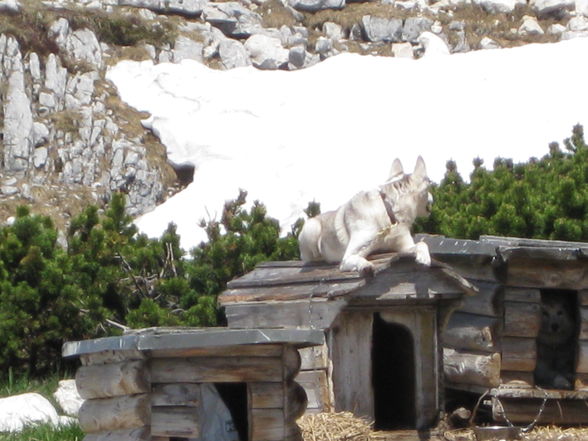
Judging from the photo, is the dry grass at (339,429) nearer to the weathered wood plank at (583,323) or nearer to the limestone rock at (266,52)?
the weathered wood plank at (583,323)

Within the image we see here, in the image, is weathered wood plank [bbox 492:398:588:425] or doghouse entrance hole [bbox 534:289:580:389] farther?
doghouse entrance hole [bbox 534:289:580:389]

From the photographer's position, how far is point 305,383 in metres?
8.84

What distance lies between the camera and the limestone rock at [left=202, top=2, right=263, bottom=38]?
34062 mm

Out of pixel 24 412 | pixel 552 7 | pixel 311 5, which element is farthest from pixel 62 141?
pixel 552 7

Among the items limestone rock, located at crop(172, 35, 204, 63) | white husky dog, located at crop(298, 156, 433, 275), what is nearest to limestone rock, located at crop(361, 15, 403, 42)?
limestone rock, located at crop(172, 35, 204, 63)

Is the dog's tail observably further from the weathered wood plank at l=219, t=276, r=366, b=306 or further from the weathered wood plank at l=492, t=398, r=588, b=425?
the weathered wood plank at l=492, t=398, r=588, b=425

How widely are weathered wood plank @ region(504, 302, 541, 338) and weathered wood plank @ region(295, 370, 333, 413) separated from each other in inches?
56.8

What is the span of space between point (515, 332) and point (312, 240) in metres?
1.54

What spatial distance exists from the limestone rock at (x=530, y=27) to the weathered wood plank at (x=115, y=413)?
95.8ft

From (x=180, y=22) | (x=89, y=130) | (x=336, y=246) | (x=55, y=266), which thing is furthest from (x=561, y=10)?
(x=336, y=246)

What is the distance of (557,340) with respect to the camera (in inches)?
390

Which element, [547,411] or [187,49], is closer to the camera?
[547,411]

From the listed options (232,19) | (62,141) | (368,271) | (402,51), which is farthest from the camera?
(232,19)

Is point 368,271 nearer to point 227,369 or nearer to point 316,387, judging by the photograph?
point 316,387
